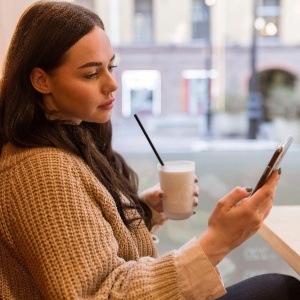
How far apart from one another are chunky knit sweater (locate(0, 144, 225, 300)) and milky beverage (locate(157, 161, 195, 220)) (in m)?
0.39

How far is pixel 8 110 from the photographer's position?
1093 mm

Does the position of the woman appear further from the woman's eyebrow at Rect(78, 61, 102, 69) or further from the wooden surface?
the wooden surface

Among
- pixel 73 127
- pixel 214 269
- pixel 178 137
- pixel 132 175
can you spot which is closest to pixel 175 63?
pixel 178 137

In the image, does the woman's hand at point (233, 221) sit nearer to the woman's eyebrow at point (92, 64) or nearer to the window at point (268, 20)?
the woman's eyebrow at point (92, 64)

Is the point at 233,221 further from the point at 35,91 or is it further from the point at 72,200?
the point at 35,91

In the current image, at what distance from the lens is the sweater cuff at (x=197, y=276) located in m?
0.95

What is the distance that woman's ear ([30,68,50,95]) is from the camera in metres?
1.07

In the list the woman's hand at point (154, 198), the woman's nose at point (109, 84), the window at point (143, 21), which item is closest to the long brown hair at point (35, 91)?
the woman's nose at point (109, 84)

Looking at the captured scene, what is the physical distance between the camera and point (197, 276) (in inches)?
37.5

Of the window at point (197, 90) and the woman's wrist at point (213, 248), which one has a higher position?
the woman's wrist at point (213, 248)

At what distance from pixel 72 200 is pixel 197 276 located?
0.28 meters

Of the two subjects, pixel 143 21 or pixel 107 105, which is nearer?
pixel 107 105

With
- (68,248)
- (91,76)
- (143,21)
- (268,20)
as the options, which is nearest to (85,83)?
(91,76)

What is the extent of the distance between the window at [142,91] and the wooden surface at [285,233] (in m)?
1.61
